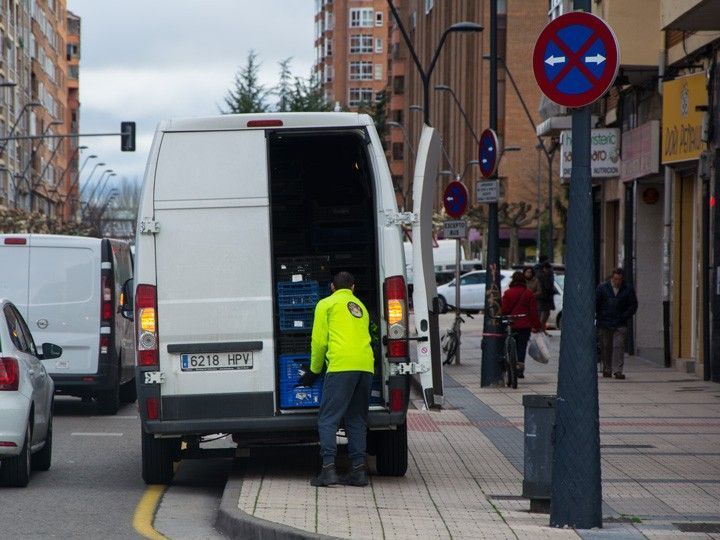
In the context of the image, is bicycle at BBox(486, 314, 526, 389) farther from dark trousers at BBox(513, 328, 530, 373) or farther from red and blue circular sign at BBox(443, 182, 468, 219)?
red and blue circular sign at BBox(443, 182, 468, 219)

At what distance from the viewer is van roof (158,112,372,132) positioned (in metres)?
12.1

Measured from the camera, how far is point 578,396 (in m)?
9.95

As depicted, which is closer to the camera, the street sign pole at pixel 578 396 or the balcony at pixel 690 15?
the street sign pole at pixel 578 396

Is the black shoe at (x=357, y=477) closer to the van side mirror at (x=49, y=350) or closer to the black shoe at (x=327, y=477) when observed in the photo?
the black shoe at (x=327, y=477)

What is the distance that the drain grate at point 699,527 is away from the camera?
9.95 m

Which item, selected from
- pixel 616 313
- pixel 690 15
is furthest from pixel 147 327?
pixel 616 313

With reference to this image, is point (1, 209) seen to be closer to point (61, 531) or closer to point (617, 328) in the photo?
point (617, 328)

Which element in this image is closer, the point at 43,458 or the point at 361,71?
the point at 43,458

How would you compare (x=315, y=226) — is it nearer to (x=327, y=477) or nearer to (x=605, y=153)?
(x=327, y=477)

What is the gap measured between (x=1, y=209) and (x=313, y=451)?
230 ft

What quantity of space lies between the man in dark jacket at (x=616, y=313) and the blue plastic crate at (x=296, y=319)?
12885 mm

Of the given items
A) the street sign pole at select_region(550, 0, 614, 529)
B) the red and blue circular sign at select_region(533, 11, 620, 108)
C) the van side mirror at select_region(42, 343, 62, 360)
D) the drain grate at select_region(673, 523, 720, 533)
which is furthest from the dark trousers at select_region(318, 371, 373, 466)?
the van side mirror at select_region(42, 343, 62, 360)

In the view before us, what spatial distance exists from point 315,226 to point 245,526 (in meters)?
5.01

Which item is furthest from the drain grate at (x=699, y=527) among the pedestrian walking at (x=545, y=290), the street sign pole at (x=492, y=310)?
the pedestrian walking at (x=545, y=290)
